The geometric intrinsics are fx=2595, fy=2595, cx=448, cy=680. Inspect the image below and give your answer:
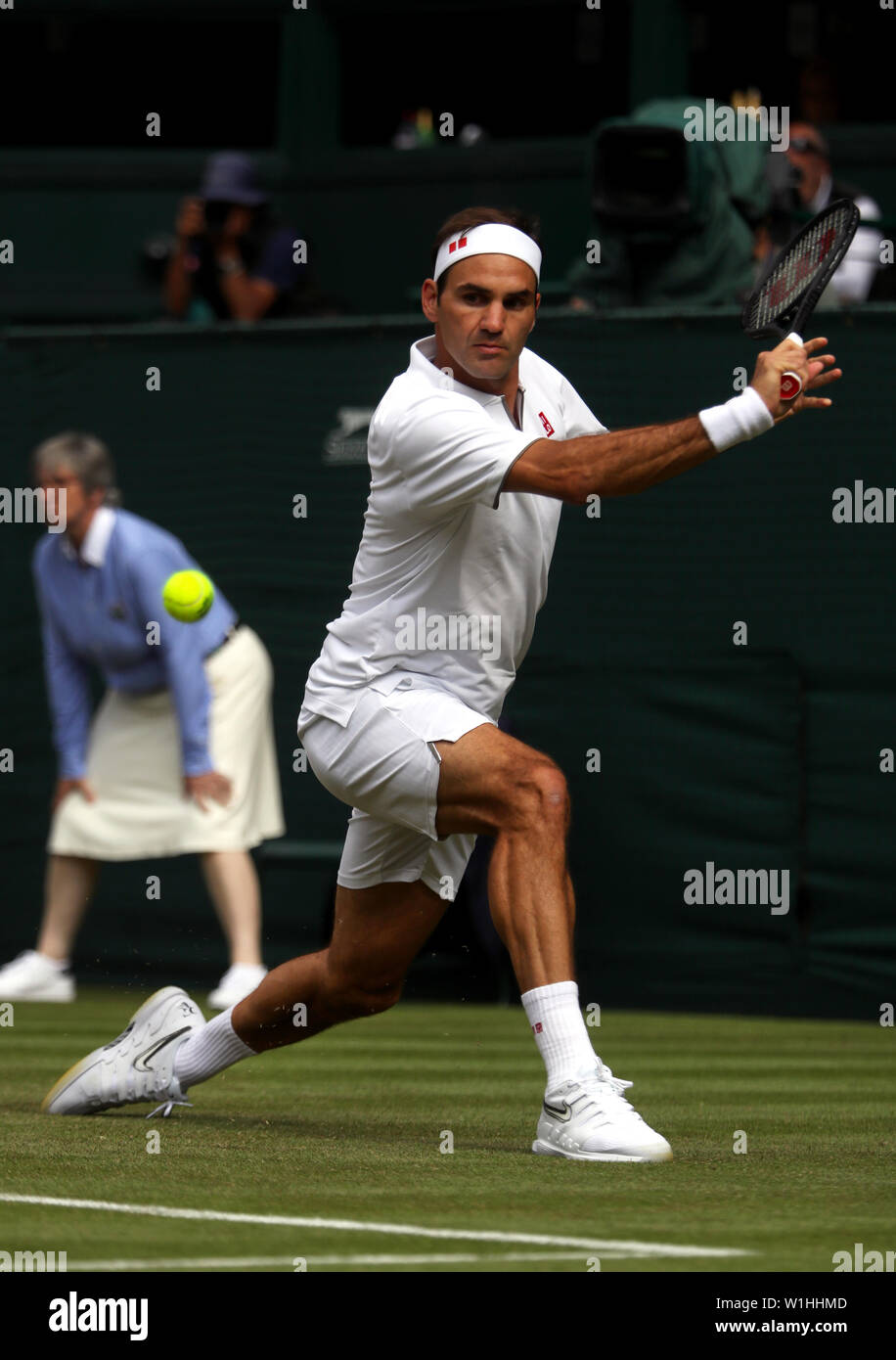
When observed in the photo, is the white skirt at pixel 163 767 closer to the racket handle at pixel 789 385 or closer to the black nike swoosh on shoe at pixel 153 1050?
the black nike swoosh on shoe at pixel 153 1050

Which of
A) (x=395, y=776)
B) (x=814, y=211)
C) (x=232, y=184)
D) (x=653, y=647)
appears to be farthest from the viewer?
(x=232, y=184)

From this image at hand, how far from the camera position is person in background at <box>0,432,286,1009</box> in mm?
10281

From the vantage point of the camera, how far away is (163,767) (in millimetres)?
10625

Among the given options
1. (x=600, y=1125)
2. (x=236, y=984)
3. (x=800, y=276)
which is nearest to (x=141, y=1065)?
(x=600, y=1125)

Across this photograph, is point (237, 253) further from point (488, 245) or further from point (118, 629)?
point (488, 245)

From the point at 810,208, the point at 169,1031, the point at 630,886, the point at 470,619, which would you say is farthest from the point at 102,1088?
the point at 810,208

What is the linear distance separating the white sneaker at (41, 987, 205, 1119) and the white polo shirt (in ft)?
2.92

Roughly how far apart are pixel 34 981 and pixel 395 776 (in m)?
5.32

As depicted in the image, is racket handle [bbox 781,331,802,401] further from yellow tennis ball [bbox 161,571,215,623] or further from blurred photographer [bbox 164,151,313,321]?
blurred photographer [bbox 164,151,313,321]

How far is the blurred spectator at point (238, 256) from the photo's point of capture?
12688 mm

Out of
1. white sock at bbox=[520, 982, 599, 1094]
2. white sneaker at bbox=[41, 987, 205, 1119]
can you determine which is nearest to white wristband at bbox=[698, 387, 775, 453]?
white sock at bbox=[520, 982, 599, 1094]

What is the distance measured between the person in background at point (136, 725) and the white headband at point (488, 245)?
448cm

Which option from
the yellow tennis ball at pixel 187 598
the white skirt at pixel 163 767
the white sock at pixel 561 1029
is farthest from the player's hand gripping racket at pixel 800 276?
the white skirt at pixel 163 767

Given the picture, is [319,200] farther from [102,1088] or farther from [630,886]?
[102,1088]
